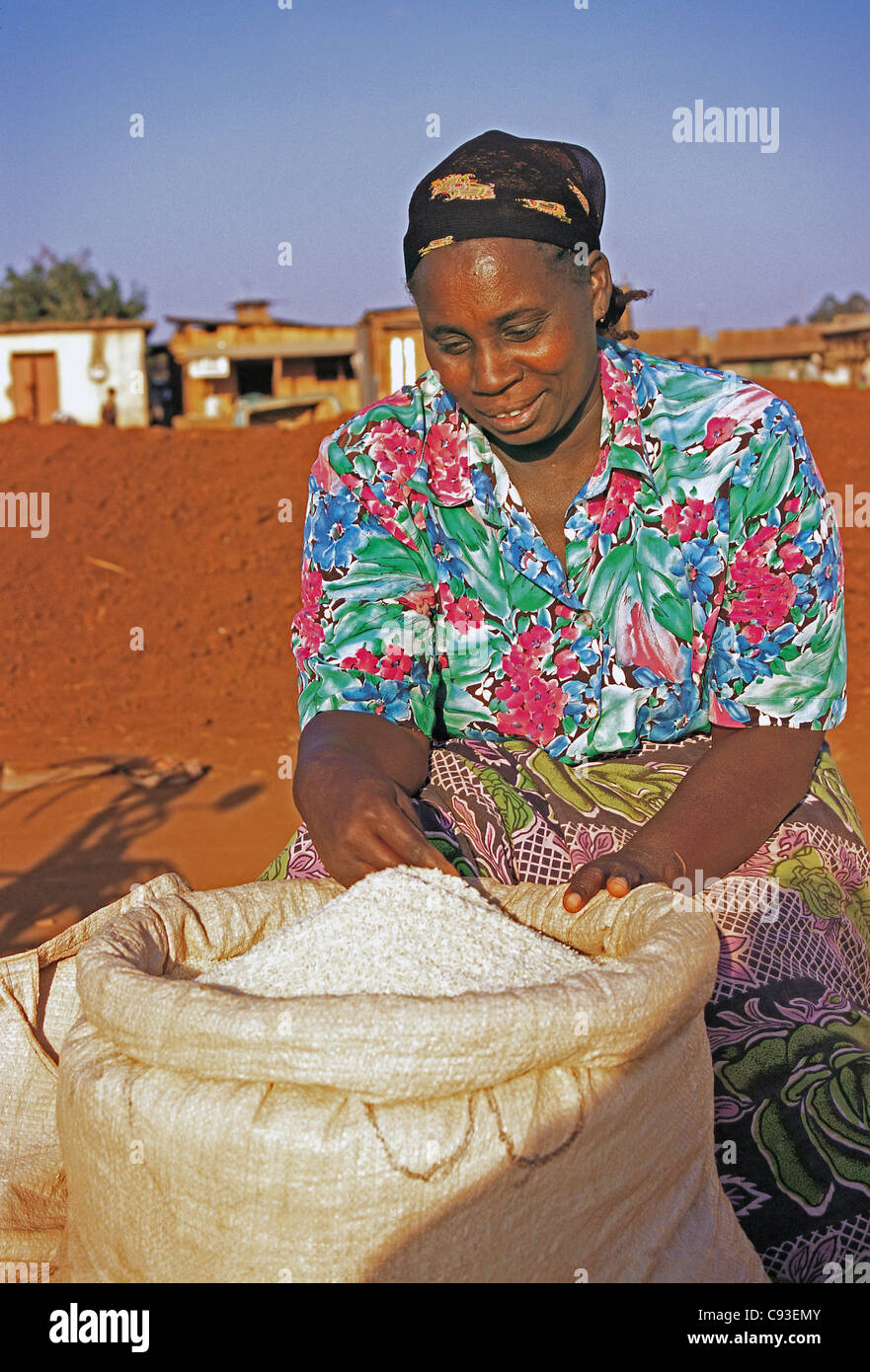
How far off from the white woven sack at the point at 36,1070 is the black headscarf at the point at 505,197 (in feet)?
3.34

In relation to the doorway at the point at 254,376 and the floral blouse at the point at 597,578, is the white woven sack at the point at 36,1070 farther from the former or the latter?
the doorway at the point at 254,376

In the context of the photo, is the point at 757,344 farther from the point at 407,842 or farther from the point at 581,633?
the point at 407,842

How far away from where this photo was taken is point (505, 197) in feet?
6.01

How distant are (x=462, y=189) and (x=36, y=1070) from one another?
1.38m

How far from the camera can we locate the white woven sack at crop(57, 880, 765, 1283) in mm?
1153

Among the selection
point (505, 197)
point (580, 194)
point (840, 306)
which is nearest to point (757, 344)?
point (580, 194)

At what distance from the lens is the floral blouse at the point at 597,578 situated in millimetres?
1943

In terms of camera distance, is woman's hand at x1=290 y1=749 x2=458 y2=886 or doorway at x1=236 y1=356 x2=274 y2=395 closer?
woman's hand at x1=290 y1=749 x2=458 y2=886

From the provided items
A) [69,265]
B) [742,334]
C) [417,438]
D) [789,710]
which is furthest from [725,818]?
[69,265]

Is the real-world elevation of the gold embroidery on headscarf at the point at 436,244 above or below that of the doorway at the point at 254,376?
below

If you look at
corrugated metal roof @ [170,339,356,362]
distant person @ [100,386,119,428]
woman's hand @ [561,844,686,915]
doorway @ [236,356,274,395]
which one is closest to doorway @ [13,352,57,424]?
distant person @ [100,386,119,428]

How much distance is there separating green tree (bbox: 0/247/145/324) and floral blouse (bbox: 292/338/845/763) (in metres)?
23.9

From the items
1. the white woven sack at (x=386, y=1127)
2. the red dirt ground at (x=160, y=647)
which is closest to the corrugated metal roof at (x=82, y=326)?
the red dirt ground at (x=160, y=647)

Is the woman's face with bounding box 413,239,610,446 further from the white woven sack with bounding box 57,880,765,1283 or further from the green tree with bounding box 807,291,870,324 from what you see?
the green tree with bounding box 807,291,870,324
